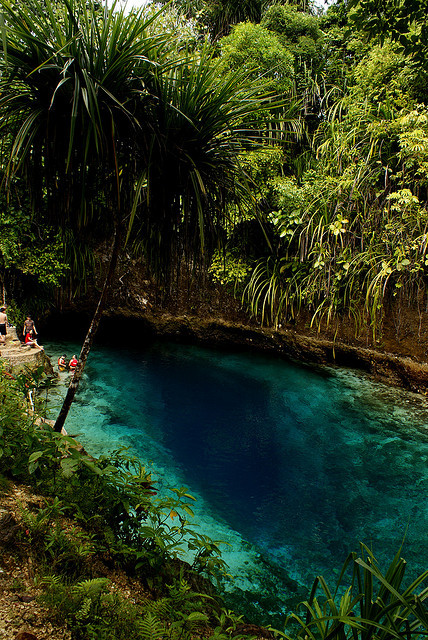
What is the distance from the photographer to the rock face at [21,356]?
632cm

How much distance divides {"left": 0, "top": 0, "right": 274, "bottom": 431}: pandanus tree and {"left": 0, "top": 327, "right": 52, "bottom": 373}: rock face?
14.7 feet

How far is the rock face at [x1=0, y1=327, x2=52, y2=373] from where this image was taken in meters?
6.32

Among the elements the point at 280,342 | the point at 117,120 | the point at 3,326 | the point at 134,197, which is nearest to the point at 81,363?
the point at 134,197

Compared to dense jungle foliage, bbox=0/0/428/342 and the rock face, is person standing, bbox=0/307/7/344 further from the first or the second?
dense jungle foliage, bbox=0/0/428/342

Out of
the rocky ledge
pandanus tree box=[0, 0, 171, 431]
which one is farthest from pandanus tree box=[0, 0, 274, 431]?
the rocky ledge

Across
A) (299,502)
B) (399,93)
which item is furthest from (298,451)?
(399,93)

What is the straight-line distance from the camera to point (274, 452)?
5352 mm

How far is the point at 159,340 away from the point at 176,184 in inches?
313

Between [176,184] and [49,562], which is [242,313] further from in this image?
[49,562]

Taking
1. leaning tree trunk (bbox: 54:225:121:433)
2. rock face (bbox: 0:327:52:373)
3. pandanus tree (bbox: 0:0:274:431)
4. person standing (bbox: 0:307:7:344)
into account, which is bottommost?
rock face (bbox: 0:327:52:373)

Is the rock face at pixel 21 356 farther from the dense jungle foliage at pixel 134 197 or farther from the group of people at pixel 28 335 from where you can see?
the dense jungle foliage at pixel 134 197

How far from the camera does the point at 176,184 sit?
2482mm

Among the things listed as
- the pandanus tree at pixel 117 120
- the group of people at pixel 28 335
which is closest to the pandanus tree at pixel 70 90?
the pandanus tree at pixel 117 120

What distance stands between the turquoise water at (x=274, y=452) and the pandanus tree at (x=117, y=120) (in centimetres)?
245
